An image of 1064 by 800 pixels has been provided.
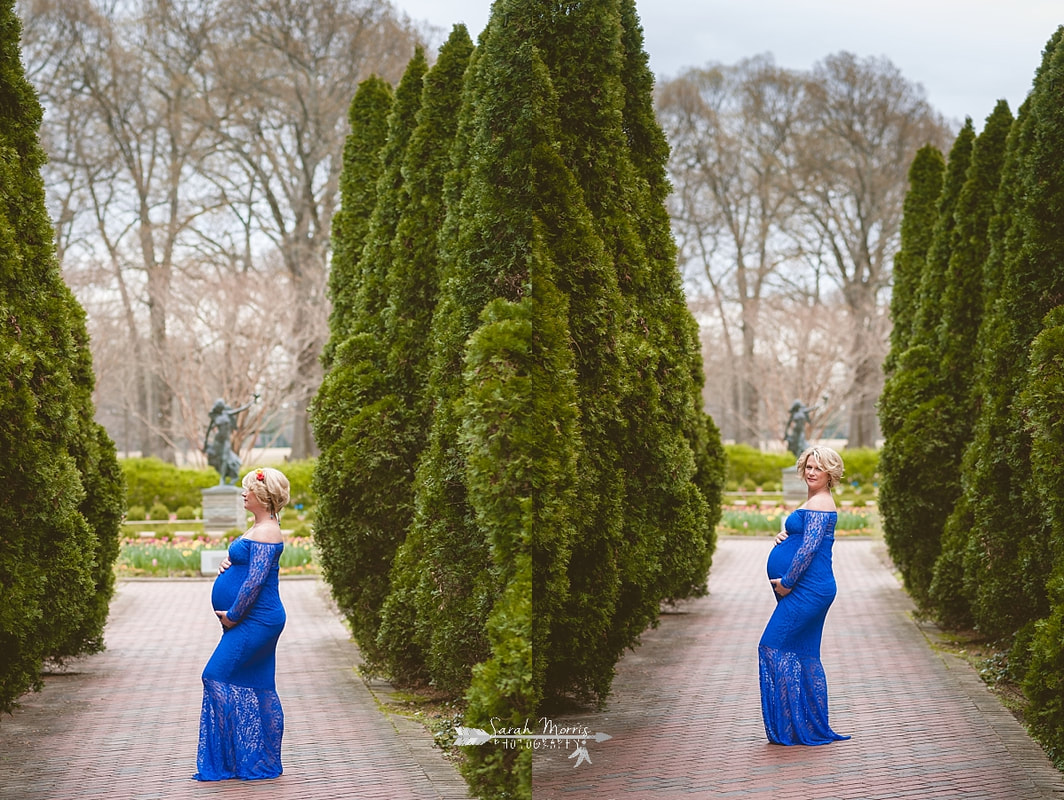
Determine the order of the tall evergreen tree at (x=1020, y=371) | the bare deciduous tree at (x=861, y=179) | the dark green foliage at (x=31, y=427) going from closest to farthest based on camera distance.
Result: the dark green foliage at (x=31, y=427) → the tall evergreen tree at (x=1020, y=371) → the bare deciduous tree at (x=861, y=179)

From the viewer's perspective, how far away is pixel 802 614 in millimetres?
5625

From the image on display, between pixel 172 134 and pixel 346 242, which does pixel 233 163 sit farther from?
pixel 346 242

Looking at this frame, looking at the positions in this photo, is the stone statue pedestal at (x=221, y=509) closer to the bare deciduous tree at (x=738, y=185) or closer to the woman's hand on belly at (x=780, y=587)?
the bare deciduous tree at (x=738, y=185)

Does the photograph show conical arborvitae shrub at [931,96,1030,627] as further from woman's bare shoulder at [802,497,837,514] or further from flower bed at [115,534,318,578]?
flower bed at [115,534,318,578]

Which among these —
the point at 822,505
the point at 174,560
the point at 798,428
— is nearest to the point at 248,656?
the point at 822,505

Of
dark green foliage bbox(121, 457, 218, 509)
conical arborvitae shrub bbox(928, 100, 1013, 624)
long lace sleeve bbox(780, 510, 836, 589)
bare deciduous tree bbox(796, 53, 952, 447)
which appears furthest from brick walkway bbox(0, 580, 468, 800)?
dark green foliage bbox(121, 457, 218, 509)

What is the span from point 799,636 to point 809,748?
61 centimetres

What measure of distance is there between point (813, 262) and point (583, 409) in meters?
22.6

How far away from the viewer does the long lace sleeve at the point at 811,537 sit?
18.1ft

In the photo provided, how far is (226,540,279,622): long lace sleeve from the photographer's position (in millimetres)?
5137

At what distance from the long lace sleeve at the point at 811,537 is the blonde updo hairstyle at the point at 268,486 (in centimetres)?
252

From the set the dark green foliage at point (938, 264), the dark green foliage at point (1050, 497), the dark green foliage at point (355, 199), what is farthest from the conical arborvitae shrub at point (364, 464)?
the dark green foliage at point (938, 264)

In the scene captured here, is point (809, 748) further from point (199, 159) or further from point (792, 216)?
point (199, 159)

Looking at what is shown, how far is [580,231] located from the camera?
19.5 ft
